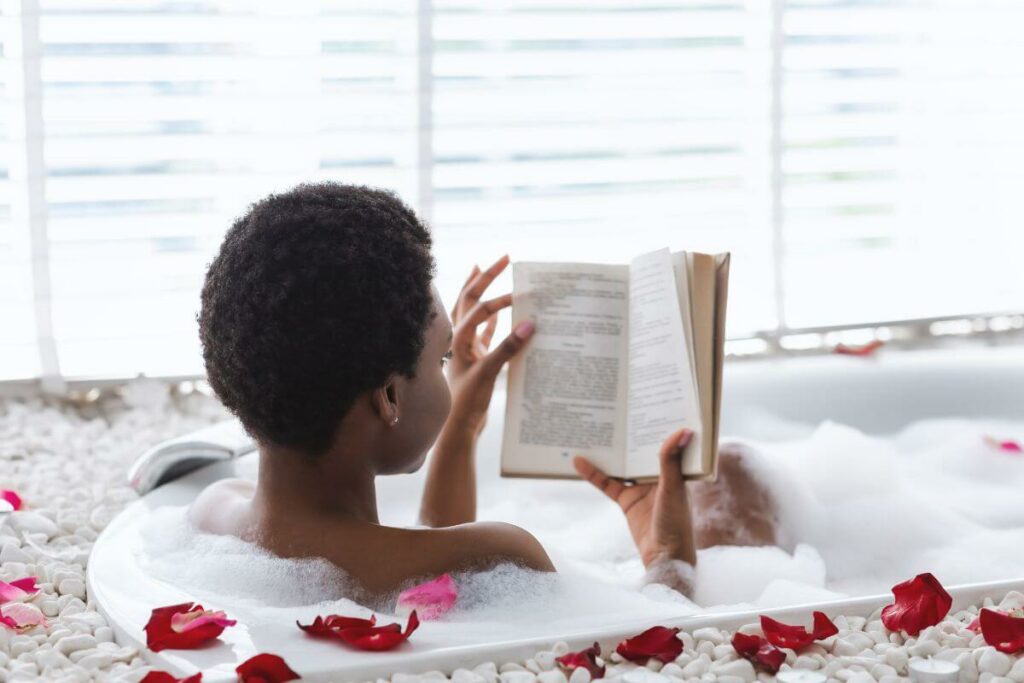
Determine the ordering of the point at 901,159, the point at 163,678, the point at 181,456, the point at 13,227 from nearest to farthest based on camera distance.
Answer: the point at 163,678 → the point at 181,456 → the point at 13,227 → the point at 901,159

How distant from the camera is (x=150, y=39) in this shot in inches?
102

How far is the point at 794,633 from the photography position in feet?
3.70

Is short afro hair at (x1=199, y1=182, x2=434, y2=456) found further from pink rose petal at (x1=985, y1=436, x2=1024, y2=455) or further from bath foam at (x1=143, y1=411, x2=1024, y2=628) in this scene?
pink rose petal at (x1=985, y1=436, x2=1024, y2=455)

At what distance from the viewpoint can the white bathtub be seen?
1080 mm

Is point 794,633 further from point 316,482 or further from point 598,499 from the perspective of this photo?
point 598,499

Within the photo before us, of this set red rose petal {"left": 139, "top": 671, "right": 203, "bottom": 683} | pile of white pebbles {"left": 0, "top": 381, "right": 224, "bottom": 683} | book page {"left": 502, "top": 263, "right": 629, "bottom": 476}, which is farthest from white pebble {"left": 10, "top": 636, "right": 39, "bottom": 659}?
book page {"left": 502, "top": 263, "right": 629, "bottom": 476}

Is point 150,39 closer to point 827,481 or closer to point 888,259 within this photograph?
point 827,481

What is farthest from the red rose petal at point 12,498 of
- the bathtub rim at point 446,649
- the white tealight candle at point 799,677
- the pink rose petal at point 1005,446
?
the pink rose petal at point 1005,446

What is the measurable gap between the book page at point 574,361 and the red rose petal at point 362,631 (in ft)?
1.45

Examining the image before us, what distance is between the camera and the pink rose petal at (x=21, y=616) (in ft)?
4.02

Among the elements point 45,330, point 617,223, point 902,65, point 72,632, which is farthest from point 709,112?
point 72,632

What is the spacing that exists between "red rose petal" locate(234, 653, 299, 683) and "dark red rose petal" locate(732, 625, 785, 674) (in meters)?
0.41

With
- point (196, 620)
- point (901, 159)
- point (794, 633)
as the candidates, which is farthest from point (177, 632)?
point (901, 159)

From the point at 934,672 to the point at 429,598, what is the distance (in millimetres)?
480
